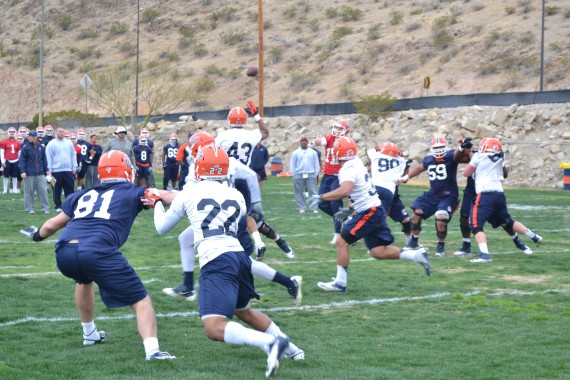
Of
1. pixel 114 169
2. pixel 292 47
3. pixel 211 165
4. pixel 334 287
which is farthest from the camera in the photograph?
pixel 292 47

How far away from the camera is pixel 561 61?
4497cm

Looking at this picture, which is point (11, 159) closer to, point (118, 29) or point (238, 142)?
point (238, 142)

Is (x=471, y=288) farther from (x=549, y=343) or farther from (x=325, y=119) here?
(x=325, y=119)

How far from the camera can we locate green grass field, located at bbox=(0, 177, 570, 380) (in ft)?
20.1

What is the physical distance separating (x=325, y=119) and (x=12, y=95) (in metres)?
30.2

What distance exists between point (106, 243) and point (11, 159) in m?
18.3

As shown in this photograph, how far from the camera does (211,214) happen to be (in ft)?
20.5

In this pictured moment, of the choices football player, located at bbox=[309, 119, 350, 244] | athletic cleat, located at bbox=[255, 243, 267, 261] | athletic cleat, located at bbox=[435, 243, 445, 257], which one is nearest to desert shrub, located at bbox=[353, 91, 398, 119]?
Answer: football player, located at bbox=[309, 119, 350, 244]

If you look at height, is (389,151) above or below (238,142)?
below

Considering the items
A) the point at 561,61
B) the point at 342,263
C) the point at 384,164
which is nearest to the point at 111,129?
the point at 561,61

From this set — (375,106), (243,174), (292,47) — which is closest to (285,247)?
(243,174)

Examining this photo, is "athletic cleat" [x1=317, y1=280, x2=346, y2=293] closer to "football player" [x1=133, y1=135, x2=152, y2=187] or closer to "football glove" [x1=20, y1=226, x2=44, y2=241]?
"football glove" [x1=20, y1=226, x2=44, y2=241]

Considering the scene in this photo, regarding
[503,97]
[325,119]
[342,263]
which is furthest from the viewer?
[325,119]

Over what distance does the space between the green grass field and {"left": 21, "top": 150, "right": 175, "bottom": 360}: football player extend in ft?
0.96
